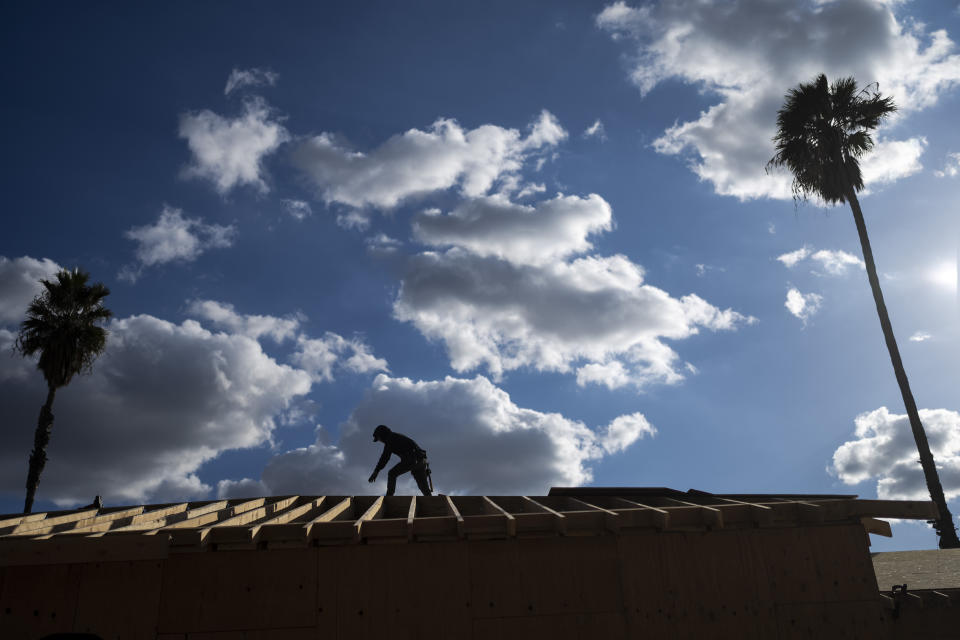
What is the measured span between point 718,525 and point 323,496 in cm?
695

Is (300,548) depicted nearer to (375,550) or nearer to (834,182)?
(375,550)

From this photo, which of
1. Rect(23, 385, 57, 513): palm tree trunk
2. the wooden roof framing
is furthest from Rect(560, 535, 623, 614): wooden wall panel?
Rect(23, 385, 57, 513): palm tree trunk

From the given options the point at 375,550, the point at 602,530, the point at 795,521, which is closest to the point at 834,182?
the point at 795,521

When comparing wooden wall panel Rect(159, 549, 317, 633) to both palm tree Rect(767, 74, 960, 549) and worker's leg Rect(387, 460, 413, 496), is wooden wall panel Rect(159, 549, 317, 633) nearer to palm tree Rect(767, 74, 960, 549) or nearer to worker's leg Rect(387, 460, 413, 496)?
worker's leg Rect(387, 460, 413, 496)

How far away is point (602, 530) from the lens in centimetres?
791

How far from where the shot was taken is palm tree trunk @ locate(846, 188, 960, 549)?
61.7 ft

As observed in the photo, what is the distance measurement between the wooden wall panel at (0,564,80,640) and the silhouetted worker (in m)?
7.20

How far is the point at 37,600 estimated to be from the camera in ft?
22.9

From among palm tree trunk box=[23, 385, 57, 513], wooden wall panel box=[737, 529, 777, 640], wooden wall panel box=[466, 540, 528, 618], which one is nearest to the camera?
wooden wall panel box=[466, 540, 528, 618]

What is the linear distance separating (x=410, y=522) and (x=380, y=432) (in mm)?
7273

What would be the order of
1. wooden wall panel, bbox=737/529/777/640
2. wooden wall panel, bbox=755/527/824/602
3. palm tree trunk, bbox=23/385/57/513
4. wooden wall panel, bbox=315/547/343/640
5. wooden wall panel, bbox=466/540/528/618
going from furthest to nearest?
palm tree trunk, bbox=23/385/57/513
wooden wall panel, bbox=755/527/824/602
wooden wall panel, bbox=737/529/777/640
wooden wall panel, bbox=466/540/528/618
wooden wall panel, bbox=315/547/343/640

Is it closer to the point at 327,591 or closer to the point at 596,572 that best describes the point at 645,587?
the point at 596,572

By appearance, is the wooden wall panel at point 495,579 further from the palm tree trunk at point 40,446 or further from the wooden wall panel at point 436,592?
the palm tree trunk at point 40,446

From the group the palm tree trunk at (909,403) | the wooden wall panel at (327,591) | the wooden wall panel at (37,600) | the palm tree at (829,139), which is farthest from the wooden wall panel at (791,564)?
the palm tree at (829,139)
